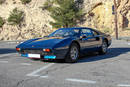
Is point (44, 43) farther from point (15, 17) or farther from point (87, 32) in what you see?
point (15, 17)

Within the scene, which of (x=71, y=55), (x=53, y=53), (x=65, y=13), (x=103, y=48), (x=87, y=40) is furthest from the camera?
(x=65, y=13)

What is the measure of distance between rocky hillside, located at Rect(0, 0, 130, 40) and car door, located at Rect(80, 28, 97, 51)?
25284 millimetres

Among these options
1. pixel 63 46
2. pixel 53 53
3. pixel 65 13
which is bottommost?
pixel 53 53

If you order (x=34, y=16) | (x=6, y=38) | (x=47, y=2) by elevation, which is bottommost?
(x=6, y=38)

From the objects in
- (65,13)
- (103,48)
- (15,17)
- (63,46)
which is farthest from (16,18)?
(63,46)

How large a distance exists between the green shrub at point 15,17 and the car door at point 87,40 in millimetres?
27878

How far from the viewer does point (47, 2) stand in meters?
37.9

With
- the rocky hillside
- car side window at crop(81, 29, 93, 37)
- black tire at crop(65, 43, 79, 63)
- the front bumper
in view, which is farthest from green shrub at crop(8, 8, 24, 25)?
the front bumper

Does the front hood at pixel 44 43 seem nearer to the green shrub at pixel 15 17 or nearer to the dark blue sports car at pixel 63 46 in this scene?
the dark blue sports car at pixel 63 46

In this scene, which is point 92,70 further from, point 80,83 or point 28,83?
point 28,83

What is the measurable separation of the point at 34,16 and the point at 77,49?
30.5 metres

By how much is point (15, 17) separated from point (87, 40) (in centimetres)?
2864

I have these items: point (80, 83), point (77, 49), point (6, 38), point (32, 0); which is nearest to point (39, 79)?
point (80, 83)

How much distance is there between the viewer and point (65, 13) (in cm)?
3422
